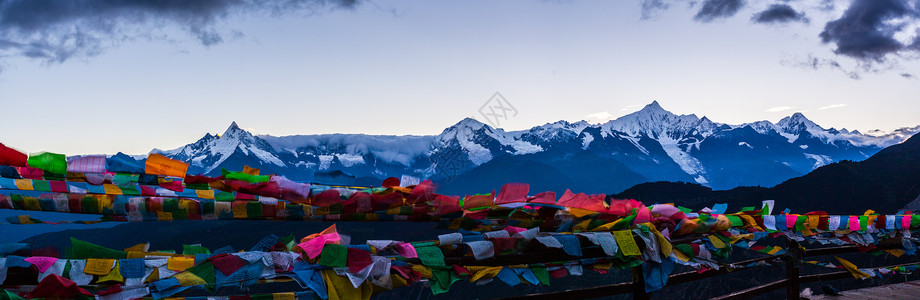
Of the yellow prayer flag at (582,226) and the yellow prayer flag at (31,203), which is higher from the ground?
the yellow prayer flag at (31,203)

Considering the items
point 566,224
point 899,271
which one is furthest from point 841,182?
point 566,224

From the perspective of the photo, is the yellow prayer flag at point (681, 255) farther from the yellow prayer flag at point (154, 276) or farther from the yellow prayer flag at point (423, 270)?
the yellow prayer flag at point (154, 276)

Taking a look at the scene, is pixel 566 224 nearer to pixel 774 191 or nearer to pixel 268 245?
pixel 268 245

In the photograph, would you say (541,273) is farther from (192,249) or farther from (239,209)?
(192,249)

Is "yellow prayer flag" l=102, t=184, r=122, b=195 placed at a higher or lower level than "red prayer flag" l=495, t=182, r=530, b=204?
higher

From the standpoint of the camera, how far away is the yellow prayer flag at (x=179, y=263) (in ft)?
7.59


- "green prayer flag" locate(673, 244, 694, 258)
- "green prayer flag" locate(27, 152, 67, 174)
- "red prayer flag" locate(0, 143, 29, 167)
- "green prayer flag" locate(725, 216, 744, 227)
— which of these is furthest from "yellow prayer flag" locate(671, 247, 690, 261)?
"red prayer flag" locate(0, 143, 29, 167)

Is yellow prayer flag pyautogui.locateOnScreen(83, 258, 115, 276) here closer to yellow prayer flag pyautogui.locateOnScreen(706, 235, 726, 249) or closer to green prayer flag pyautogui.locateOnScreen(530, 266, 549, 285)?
green prayer flag pyautogui.locateOnScreen(530, 266, 549, 285)

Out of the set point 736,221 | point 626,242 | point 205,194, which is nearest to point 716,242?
point 736,221

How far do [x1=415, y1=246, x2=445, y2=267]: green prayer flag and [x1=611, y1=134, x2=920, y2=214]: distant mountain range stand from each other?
70033mm

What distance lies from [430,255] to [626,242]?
121 centimetres

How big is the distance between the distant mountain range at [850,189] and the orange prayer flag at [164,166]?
231ft

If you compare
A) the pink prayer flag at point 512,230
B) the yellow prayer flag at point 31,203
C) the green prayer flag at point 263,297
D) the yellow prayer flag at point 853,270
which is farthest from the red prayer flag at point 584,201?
the yellow prayer flag at point 853,270

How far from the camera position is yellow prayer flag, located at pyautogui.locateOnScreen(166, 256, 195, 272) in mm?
2314
